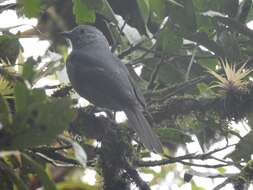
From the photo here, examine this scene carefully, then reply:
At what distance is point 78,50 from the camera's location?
4.54 m

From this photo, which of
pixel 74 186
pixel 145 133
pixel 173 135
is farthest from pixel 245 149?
pixel 74 186

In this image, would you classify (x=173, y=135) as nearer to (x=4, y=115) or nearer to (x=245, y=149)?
(x=245, y=149)

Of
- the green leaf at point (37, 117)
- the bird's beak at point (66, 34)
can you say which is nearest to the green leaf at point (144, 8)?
the bird's beak at point (66, 34)

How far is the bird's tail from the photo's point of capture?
9.30 feet

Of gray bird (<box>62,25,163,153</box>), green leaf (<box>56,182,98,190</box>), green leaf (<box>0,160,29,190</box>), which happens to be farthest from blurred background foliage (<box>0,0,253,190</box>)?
green leaf (<box>56,182,98,190</box>)

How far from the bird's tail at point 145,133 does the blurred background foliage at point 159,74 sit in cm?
5

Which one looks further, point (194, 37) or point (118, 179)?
point (194, 37)

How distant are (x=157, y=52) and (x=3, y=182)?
6.04 ft

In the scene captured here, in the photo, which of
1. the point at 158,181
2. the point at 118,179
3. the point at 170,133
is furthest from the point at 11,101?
the point at 158,181

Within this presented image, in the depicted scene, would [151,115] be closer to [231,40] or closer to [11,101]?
[231,40]

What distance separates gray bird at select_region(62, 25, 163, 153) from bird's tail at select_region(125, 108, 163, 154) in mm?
20

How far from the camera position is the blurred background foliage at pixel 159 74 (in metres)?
2.60

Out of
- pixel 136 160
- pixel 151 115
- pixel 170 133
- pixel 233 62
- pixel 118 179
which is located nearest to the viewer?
pixel 118 179

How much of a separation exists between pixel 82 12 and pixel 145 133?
0.72 m
